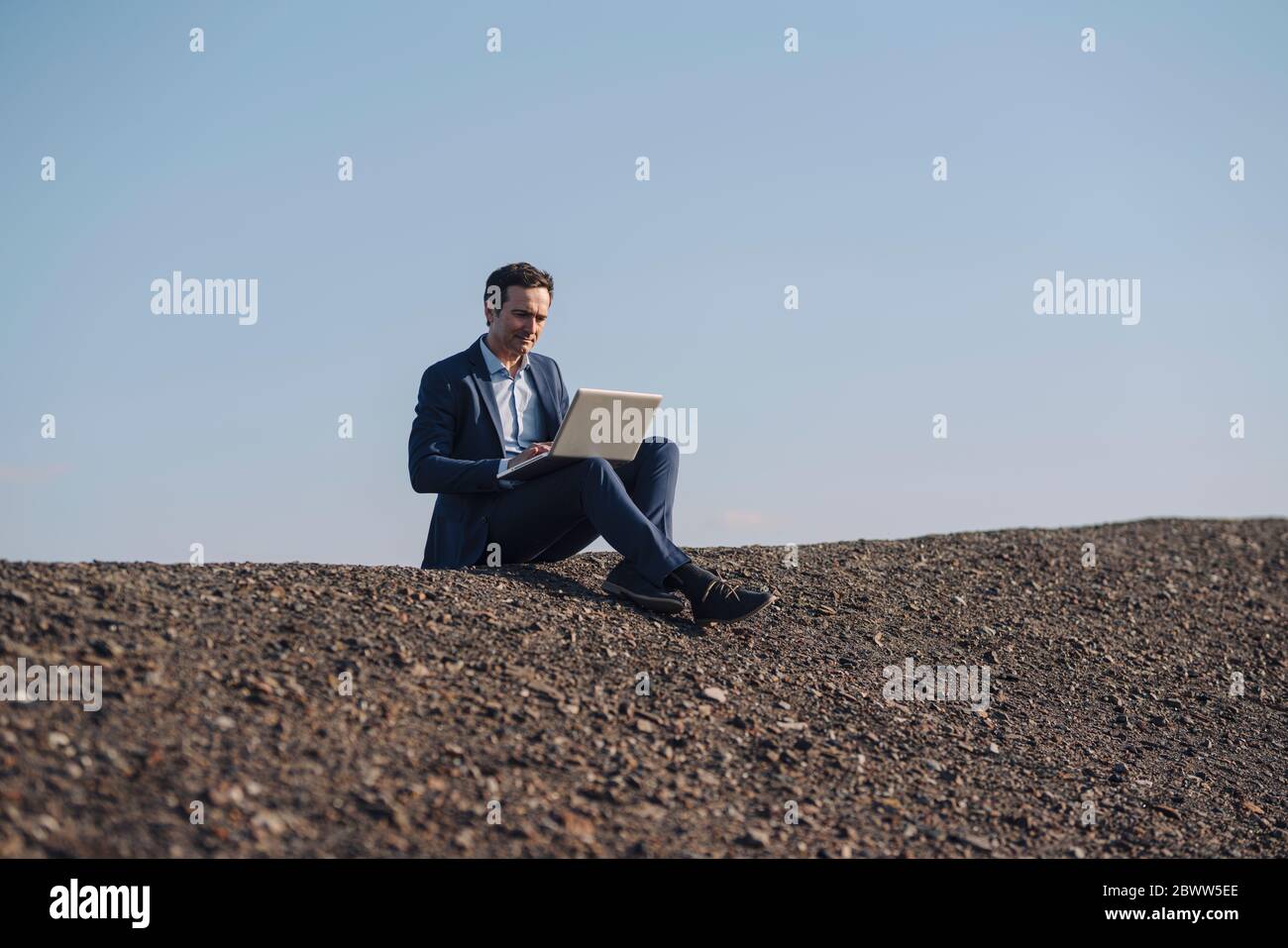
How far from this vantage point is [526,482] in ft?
22.8

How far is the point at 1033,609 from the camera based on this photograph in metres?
9.62

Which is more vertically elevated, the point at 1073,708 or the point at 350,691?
the point at 350,691

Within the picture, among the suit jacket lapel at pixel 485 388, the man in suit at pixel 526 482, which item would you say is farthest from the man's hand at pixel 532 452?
the suit jacket lapel at pixel 485 388

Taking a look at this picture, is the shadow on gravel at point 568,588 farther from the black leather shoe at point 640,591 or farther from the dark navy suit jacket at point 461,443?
the dark navy suit jacket at point 461,443

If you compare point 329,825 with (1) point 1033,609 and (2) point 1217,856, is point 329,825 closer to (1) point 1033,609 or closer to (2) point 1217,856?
(2) point 1217,856

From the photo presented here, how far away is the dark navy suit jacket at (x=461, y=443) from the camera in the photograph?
6.95 m

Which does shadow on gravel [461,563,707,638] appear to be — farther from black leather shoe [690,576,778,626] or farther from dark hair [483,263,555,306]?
dark hair [483,263,555,306]

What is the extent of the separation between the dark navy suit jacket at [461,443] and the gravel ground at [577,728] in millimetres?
330

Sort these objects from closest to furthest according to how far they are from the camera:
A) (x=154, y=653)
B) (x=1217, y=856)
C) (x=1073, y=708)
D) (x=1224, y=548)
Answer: (x=154, y=653) → (x=1217, y=856) → (x=1073, y=708) → (x=1224, y=548)

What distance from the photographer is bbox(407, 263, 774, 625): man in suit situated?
6.82 m

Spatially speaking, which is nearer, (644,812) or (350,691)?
(644,812)

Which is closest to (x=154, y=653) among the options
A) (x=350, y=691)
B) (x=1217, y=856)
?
(x=350, y=691)
